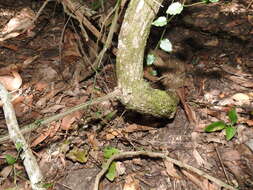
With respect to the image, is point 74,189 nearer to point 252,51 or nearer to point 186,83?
point 186,83

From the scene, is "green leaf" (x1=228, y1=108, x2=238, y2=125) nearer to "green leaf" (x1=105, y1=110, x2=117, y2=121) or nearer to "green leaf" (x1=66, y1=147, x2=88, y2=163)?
"green leaf" (x1=105, y1=110, x2=117, y2=121)

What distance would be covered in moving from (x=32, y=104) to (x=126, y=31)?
1.38 m

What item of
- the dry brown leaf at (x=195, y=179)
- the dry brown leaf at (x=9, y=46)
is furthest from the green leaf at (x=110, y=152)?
the dry brown leaf at (x=9, y=46)

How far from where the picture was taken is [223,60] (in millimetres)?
2727

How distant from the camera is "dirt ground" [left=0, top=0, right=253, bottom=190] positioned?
6.89 feet

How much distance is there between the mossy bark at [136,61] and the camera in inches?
66.1

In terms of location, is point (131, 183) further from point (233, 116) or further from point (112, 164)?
point (233, 116)

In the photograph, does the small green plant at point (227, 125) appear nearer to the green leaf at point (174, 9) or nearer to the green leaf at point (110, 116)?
the green leaf at point (110, 116)

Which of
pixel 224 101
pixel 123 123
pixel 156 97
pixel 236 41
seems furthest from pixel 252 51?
pixel 123 123

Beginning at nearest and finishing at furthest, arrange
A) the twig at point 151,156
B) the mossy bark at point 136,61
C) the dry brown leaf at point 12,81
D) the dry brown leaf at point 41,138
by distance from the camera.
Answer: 1. the mossy bark at point 136,61
2. the twig at point 151,156
3. the dry brown leaf at point 41,138
4. the dry brown leaf at point 12,81

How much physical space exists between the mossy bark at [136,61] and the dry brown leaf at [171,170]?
1.30 feet

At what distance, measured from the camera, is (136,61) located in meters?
1.80

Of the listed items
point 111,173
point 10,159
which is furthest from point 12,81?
point 111,173

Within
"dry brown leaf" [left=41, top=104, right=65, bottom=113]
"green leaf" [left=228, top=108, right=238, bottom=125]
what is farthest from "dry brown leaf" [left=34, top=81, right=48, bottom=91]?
"green leaf" [left=228, top=108, right=238, bottom=125]
